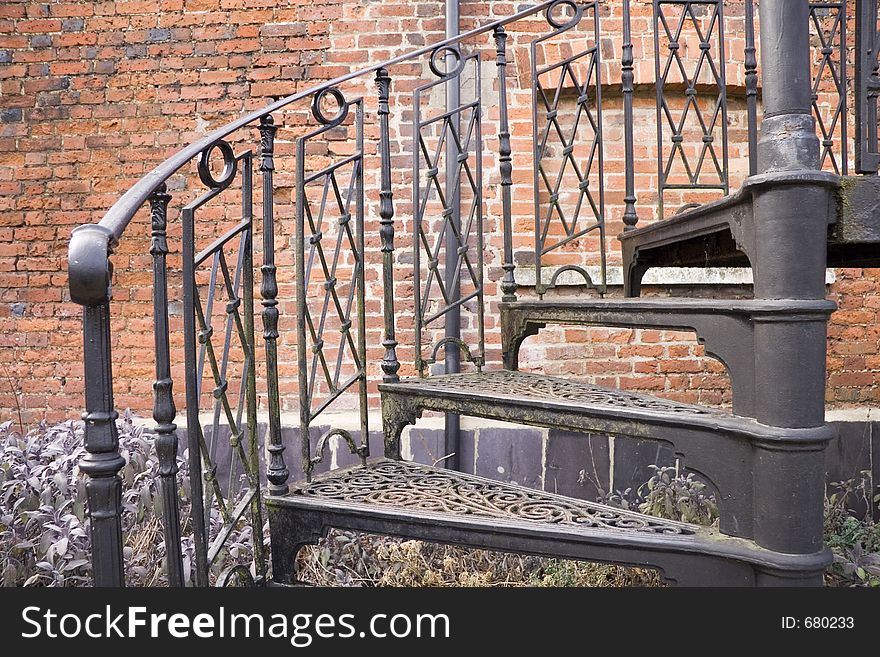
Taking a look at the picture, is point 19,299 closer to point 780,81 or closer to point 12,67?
point 12,67

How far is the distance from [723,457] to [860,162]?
2.61 ft

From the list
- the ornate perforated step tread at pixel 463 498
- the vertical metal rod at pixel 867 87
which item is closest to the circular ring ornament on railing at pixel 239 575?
the ornate perforated step tread at pixel 463 498

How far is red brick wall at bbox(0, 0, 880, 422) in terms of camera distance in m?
3.19

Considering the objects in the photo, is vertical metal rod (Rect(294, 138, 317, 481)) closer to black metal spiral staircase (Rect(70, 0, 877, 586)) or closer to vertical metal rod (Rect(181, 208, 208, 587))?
black metal spiral staircase (Rect(70, 0, 877, 586))

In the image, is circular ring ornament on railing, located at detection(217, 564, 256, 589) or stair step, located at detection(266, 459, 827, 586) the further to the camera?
circular ring ornament on railing, located at detection(217, 564, 256, 589)

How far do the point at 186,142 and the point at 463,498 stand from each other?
2.58 m

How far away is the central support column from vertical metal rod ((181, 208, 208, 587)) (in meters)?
1.34

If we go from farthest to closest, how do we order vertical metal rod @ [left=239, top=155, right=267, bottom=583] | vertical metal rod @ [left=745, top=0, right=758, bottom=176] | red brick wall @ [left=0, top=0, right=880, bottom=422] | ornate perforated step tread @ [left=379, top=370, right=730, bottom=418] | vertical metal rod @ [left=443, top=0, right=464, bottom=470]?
red brick wall @ [left=0, top=0, right=880, bottom=422], vertical metal rod @ [left=443, top=0, right=464, bottom=470], vertical metal rod @ [left=745, top=0, right=758, bottom=176], vertical metal rod @ [left=239, top=155, right=267, bottom=583], ornate perforated step tread @ [left=379, top=370, right=730, bottom=418]

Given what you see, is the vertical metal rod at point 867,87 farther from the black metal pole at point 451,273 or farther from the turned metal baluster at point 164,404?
the black metal pole at point 451,273

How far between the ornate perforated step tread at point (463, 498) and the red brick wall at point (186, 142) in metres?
1.29

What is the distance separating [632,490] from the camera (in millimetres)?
3014

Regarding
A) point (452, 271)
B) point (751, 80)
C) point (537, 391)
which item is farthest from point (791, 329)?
point (452, 271)

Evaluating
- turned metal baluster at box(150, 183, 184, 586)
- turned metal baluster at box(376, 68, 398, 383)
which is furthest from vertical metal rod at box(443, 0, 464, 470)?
turned metal baluster at box(150, 183, 184, 586)

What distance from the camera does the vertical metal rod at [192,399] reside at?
1.52 meters
